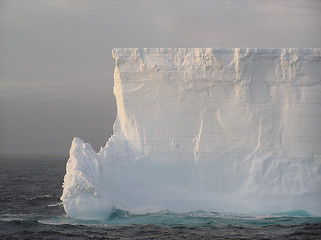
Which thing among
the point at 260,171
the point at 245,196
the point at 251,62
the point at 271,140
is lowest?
the point at 245,196

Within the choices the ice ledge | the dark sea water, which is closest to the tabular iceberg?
the ice ledge

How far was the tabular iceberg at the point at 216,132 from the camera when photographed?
12984 millimetres

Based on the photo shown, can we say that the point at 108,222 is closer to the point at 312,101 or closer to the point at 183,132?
the point at 183,132

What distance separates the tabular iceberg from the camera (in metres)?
13.0

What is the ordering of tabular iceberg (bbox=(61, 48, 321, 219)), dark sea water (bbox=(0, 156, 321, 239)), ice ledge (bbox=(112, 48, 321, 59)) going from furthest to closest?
ice ledge (bbox=(112, 48, 321, 59)) → tabular iceberg (bbox=(61, 48, 321, 219)) → dark sea water (bbox=(0, 156, 321, 239))

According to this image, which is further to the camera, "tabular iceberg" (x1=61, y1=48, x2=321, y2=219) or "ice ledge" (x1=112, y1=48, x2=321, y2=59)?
"ice ledge" (x1=112, y1=48, x2=321, y2=59)

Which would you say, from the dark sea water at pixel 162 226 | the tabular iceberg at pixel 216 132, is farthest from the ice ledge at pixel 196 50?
the dark sea water at pixel 162 226

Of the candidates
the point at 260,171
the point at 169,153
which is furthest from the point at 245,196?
the point at 169,153

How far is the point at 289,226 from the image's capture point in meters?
11.2

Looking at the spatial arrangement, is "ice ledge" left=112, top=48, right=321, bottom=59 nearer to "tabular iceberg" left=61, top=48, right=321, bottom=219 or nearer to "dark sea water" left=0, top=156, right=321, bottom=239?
"tabular iceberg" left=61, top=48, right=321, bottom=219

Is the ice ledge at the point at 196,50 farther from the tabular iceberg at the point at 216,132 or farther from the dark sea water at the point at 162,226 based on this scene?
the dark sea water at the point at 162,226

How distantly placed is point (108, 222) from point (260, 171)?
498 cm

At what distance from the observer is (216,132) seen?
13.6m

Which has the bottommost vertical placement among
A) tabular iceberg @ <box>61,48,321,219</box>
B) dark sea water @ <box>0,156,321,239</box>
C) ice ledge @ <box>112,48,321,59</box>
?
dark sea water @ <box>0,156,321,239</box>
